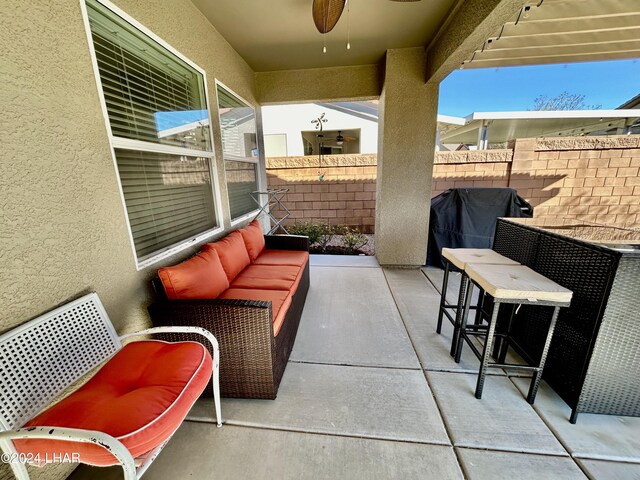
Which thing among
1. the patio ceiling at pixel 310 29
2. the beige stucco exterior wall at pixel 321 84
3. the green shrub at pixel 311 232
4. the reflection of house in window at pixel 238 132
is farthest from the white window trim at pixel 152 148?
the green shrub at pixel 311 232

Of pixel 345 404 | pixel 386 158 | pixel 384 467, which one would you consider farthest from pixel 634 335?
pixel 386 158

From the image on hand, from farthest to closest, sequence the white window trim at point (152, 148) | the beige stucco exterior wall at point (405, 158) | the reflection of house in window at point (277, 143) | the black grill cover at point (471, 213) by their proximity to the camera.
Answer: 1. the reflection of house in window at point (277, 143)
2. the black grill cover at point (471, 213)
3. the beige stucco exterior wall at point (405, 158)
4. the white window trim at point (152, 148)

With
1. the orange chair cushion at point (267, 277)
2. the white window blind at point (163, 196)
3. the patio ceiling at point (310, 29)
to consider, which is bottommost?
the orange chair cushion at point (267, 277)

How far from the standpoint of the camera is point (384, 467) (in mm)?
1233

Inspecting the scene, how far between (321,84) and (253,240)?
8.58 feet

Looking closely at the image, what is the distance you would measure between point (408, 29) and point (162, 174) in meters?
2.97

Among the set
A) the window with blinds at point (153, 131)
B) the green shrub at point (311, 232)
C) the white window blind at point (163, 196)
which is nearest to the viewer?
the window with blinds at point (153, 131)

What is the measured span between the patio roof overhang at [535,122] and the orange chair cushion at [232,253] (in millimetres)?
5674

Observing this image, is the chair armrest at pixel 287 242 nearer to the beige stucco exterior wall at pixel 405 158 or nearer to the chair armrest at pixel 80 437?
the beige stucco exterior wall at pixel 405 158

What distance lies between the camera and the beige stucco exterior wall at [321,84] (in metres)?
3.71

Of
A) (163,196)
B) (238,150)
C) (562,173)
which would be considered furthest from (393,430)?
(562,173)

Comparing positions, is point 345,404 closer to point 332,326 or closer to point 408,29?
point 332,326

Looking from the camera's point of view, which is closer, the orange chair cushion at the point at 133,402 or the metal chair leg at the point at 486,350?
the orange chair cushion at the point at 133,402

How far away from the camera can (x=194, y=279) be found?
1692 millimetres
